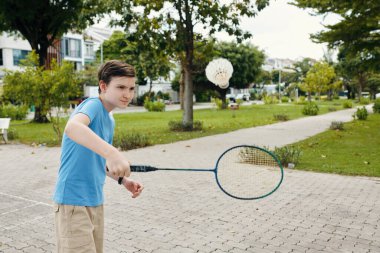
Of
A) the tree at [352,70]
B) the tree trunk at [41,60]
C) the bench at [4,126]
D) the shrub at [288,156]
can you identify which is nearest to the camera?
the shrub at [288,156]

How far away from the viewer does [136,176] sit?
8898 mm

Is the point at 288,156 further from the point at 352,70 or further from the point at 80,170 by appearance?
the point at 352,70

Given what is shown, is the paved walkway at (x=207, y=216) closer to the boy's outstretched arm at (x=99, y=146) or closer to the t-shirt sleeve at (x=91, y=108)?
A: the t-shirt sleeve at (x=91, y=108)

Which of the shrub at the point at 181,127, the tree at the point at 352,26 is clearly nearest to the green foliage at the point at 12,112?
the shrub at the point at 181,127

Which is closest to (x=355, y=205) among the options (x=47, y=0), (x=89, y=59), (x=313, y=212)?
(x=313, y=212)

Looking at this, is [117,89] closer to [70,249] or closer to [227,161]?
[70,249]

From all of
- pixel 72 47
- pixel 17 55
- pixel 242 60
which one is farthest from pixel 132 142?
pixel 72 47

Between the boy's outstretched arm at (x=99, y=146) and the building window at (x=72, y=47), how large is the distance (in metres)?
57.9

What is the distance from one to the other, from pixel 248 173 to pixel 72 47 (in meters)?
57.4

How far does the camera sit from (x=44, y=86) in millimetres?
14367

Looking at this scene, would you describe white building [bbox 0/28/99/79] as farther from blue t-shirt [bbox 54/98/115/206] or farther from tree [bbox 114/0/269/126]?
blue t-shirt [bbox 54/98/115/206]

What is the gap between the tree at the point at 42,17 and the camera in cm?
2200

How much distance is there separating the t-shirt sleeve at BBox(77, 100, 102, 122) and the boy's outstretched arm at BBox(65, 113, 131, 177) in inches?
3.9

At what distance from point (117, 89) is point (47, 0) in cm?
2340
